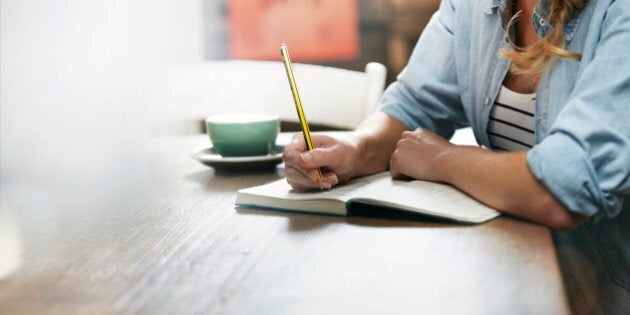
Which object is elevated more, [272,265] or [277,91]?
[272,265]

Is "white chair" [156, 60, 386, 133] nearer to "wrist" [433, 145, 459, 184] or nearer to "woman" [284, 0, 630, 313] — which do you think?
"woman" [284, 0, 630, 313]

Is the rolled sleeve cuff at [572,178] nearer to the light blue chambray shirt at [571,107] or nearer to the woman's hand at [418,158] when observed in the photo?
the light blue chambray shirt at [571,107]

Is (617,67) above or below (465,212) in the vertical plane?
above

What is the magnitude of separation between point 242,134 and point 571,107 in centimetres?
54

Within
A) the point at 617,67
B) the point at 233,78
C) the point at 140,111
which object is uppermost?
the point at 617,67

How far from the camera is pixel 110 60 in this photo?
112 inches

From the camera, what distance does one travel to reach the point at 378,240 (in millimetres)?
832

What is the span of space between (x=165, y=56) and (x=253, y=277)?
276 cm

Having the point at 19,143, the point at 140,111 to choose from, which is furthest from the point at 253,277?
the point at 140,111

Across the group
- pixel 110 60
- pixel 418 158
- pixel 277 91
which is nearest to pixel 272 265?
pixel 418 158

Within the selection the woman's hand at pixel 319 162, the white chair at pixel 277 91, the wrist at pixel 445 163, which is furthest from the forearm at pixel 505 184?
Answer: the white chair at pixel 277 91

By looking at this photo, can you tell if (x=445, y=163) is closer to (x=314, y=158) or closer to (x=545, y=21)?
(x=314, y=158)

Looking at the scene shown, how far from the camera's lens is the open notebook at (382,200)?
3.05 ft

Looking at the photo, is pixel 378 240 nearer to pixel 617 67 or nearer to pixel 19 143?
pixel 617 67
